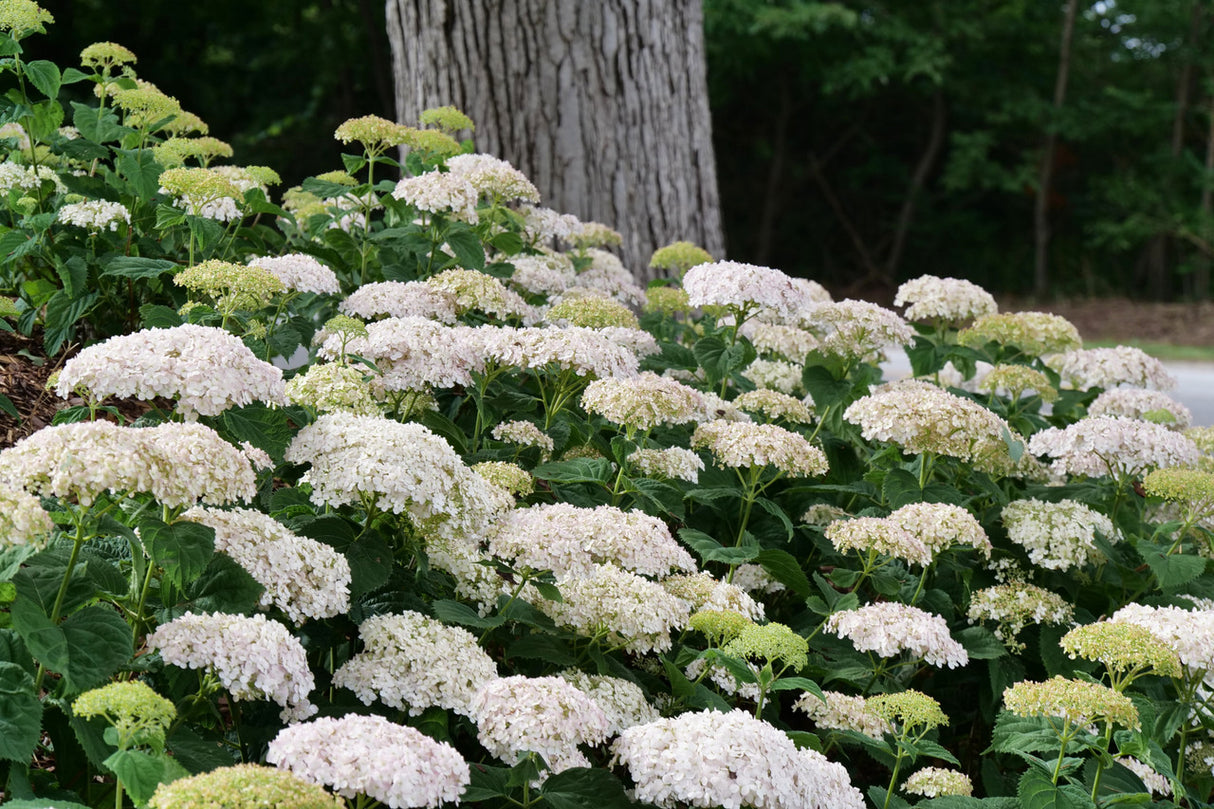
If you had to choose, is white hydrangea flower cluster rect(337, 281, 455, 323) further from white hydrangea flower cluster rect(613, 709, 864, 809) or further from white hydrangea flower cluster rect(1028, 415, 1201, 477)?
white hydrangea flower cluster rect(1028, 415, 1201, 477)

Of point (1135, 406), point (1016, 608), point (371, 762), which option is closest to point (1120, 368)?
point (1135, 406)

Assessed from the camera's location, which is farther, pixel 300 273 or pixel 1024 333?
pixel 1024 333

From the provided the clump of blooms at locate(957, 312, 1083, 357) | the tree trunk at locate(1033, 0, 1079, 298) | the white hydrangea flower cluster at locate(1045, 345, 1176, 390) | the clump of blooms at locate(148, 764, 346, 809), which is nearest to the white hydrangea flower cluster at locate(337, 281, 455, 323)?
the clump of blooms at locate(148, 764, 346, 809)

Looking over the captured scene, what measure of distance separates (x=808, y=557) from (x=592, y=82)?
282 cm

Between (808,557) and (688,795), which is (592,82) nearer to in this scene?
(808,557)

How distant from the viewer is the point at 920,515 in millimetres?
2422

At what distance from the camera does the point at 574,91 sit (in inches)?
197

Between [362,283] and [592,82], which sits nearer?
[362,283]

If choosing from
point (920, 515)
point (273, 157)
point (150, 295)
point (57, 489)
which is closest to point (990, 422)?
point (920, 515)

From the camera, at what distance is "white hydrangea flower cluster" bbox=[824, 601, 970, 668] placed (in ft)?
7.32

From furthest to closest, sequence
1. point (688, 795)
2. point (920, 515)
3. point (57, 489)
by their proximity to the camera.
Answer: point (920, 515), point (688, 795), point (57, 489)

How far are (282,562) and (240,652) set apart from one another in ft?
0.71

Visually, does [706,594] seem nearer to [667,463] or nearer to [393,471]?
[667,463]

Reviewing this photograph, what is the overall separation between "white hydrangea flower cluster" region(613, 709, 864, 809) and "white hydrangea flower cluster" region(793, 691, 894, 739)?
394 millimetres
